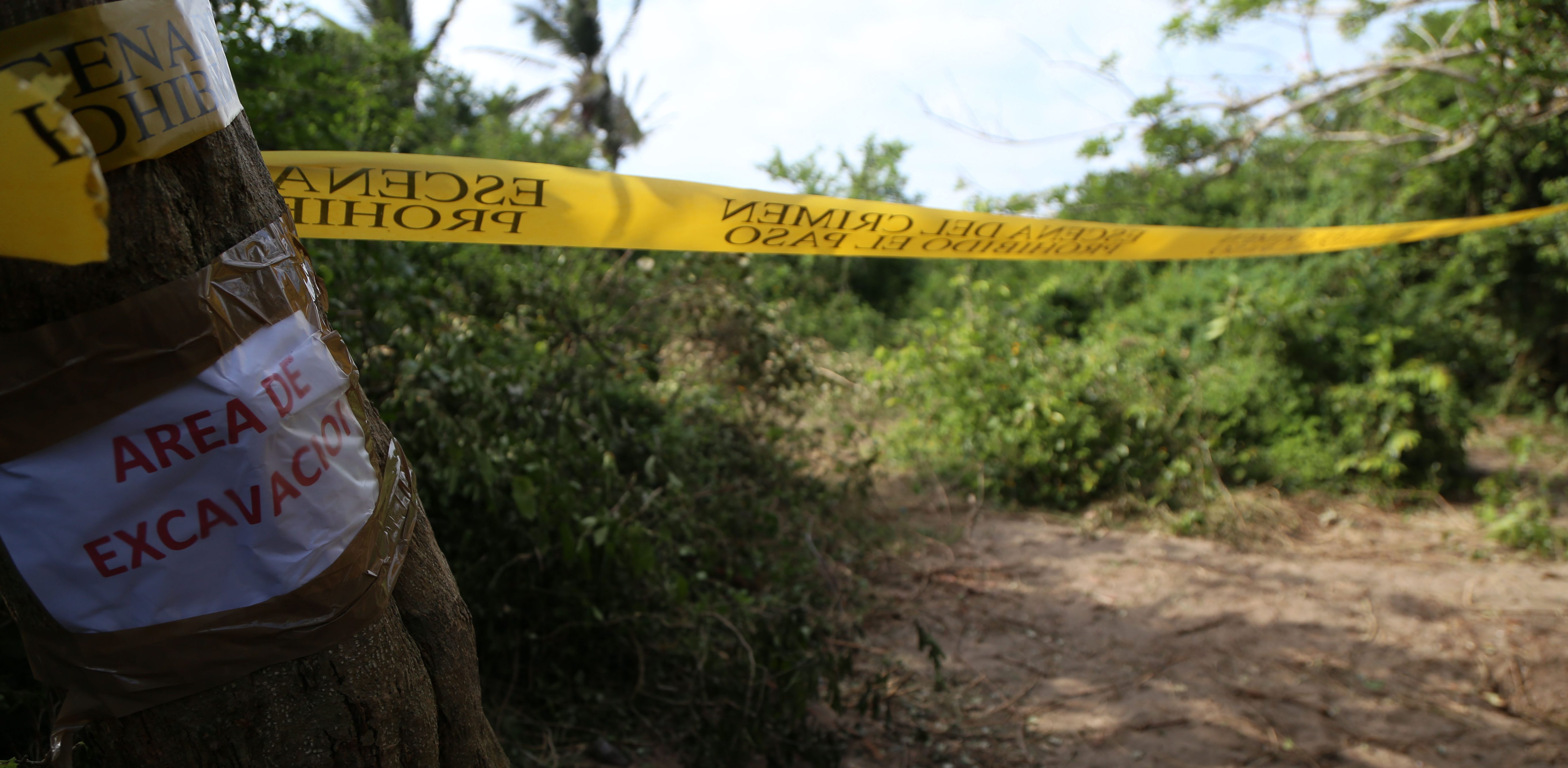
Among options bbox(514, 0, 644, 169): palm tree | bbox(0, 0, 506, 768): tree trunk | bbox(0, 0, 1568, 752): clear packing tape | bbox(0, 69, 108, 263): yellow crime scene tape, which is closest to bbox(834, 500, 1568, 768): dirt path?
bbox(0, 0, 506, 768): tree trunk

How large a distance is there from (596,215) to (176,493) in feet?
3.99

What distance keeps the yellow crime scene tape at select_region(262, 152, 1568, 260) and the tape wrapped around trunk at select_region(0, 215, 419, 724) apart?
458 mm

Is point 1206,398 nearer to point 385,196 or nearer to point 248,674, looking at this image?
point 385,196

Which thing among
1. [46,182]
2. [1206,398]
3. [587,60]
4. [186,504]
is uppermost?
[587,60]

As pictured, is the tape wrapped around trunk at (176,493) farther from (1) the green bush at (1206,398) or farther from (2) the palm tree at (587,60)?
(2) the palm tree at (587,60)

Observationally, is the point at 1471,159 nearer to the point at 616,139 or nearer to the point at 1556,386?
the point at 1556,386

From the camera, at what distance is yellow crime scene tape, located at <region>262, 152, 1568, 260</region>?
5.80 ft

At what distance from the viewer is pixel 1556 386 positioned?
852 centimetres

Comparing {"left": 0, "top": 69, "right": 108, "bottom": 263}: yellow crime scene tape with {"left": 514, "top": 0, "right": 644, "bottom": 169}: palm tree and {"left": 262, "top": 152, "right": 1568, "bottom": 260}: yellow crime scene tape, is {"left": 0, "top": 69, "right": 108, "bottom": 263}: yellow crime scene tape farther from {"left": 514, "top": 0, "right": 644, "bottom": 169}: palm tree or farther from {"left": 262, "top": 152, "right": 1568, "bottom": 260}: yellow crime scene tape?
{"left": 514, "top": 0, "right": 644, "bottom": 169}: palm tree

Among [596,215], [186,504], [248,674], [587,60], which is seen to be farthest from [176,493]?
[587,60]

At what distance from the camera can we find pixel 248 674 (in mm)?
1044

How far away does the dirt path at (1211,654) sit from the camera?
3240mm

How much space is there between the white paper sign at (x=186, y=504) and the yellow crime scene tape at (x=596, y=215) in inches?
20.7

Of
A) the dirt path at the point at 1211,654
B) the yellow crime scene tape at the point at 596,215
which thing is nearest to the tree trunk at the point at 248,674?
the yellow crime scene tape at the point at 596,215
